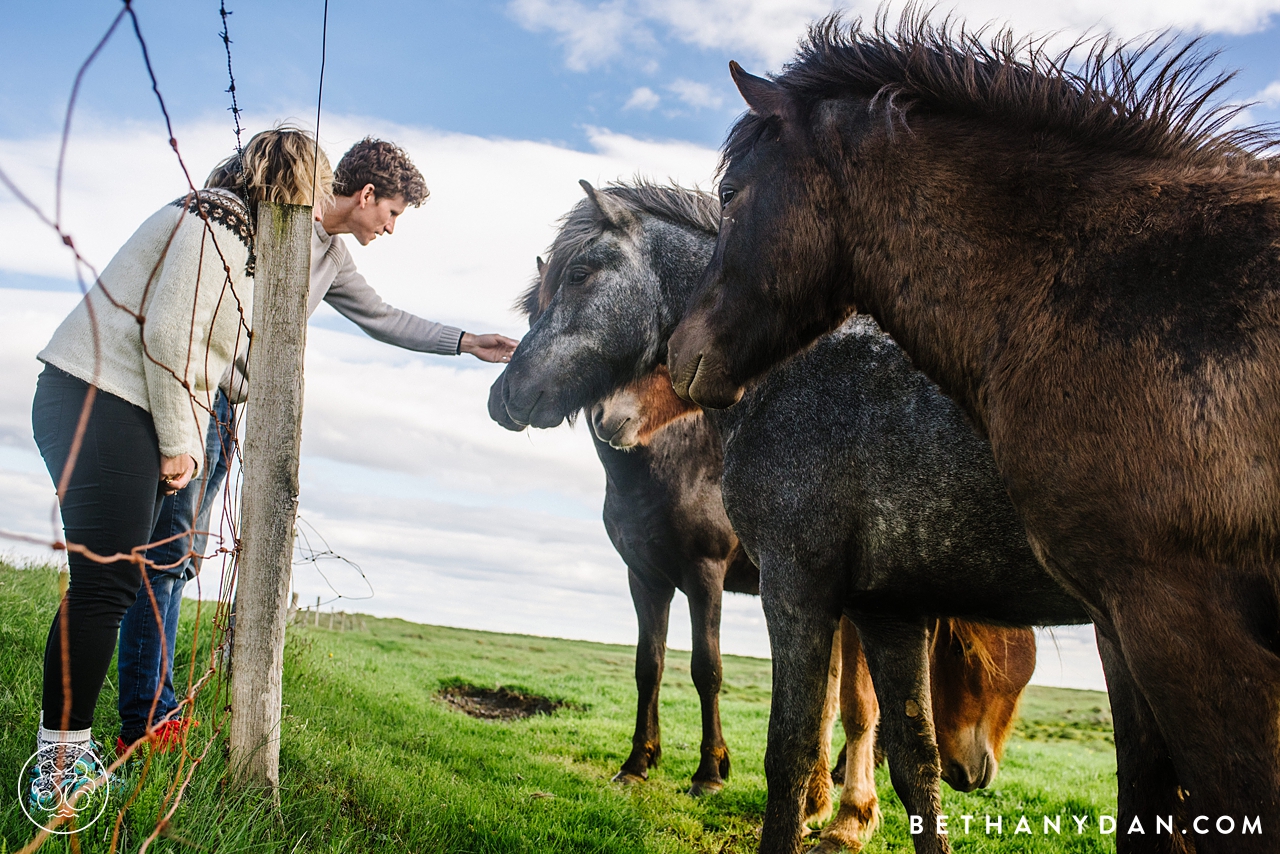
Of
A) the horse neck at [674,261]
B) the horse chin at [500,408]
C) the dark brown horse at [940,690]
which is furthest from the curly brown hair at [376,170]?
the dark brown horse at [940,690]

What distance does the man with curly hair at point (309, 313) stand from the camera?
11.6 feet

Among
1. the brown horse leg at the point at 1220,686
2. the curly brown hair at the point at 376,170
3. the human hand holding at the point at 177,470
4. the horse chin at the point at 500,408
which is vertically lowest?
the brown horse leg at the point at 1220,686

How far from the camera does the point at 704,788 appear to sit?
566 cm

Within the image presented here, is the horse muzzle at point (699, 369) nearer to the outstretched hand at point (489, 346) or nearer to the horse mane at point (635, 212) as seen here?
the horse mane at point (635, 212)

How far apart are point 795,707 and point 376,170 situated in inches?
133

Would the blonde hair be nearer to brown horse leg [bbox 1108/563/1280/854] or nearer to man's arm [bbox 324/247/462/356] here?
man's arm [bbox 324/247/462/356]

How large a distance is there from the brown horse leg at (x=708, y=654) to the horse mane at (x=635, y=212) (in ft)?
7.75

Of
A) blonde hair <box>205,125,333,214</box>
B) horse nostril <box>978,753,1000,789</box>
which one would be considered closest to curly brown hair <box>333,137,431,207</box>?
blonde hair <box>205,125,333,214</box>

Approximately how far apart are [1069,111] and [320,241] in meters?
3.63

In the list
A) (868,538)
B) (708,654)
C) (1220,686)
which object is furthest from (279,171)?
(708,654)

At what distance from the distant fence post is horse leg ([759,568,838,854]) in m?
2.03

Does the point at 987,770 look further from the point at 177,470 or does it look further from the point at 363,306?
the point at 363,306

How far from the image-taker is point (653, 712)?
6.20 m

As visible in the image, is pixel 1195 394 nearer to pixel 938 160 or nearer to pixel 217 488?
pixel 938 160
